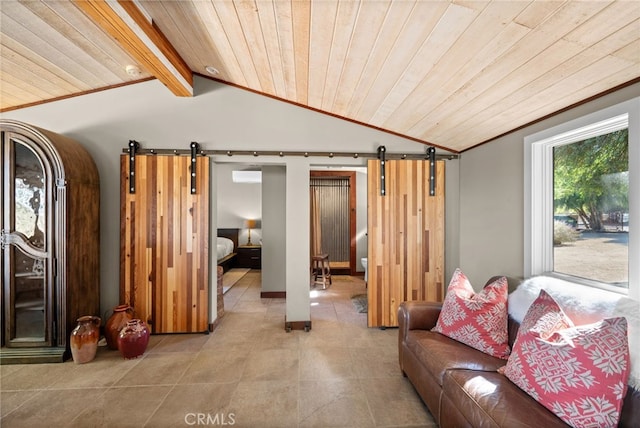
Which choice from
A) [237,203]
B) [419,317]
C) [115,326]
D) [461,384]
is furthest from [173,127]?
[237,203]

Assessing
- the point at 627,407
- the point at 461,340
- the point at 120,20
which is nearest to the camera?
the point at 627,407

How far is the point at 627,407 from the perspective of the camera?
1.02 m

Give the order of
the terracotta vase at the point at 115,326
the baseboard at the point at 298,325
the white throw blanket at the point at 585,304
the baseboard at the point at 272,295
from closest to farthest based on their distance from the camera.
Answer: the white throw blanket at the point at 585,304
the terracotta vase at the point at 115,326
the baseboard at the point at 298,325
the baseboard at the point at 272,295

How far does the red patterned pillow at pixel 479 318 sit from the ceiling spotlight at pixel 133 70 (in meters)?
3.52

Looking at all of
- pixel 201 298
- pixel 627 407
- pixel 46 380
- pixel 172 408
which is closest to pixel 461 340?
pixel 627 407

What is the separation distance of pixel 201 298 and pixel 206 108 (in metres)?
2.14

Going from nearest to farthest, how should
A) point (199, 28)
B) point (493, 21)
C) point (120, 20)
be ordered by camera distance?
1. point (493, 21)
2. point (120, 20)
3. point (199, 28)

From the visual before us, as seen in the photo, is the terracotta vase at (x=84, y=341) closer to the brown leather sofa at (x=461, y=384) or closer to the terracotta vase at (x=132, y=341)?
the terracotta vase at (x=132, y=341)

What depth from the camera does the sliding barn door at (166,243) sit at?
2725 mm

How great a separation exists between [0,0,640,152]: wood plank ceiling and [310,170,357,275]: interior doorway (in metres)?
2.95

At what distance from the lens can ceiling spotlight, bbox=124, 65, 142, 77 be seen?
244 centimetres

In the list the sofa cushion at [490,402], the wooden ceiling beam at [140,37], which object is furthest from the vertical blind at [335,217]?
the sofa cushion at [490,402]

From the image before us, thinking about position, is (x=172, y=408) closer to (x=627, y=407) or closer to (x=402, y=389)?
(x=402, y=389)

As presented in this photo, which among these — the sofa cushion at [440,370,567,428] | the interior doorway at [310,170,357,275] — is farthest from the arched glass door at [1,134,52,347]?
the interior doorway at [310,170,357,275]
